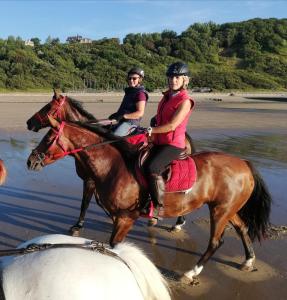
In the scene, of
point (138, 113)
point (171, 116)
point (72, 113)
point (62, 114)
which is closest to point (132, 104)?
point (138, 113)

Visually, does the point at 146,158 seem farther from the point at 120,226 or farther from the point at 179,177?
the point at 120,226

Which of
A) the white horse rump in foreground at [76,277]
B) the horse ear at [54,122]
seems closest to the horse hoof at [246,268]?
the horse ear at [54,122]

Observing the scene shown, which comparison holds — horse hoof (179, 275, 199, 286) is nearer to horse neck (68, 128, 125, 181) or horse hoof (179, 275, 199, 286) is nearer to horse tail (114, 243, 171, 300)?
horse neck (68, 128, 125, 181)

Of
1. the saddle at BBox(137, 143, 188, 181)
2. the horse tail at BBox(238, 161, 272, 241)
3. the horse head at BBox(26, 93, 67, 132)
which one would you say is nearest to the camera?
the saddle at BBox(137, 143, 188, 181)

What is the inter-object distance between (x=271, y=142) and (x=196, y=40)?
8431 centimetres

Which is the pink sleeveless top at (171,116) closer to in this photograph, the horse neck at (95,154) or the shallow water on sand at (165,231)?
the horse neck at (95,154)

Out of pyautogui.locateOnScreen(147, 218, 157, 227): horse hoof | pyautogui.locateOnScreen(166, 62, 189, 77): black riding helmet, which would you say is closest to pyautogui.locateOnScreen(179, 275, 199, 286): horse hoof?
pyautogui.locateOnScreen(147, 218, 157, 227): horse hoof

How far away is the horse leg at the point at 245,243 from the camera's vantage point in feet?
17.9

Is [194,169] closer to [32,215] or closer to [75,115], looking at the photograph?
[75,115]

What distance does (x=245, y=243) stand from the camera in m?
5.58

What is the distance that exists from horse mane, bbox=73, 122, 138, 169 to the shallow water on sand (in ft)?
4.69

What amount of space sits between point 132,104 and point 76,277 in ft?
15.6

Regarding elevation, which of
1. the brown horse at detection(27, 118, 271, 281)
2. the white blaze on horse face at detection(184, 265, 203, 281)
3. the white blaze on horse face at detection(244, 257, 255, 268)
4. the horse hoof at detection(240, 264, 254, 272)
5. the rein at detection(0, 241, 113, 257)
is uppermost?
the rein at detection(0, 241, 113, 257)

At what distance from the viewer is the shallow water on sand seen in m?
5.02
